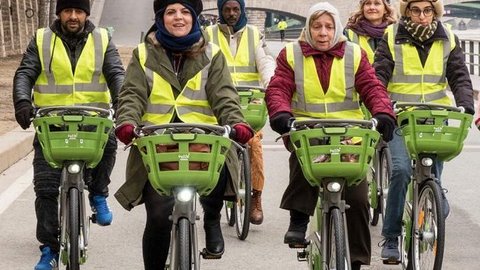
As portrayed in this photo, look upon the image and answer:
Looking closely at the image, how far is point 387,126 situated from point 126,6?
281 ft

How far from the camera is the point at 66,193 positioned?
7035mm

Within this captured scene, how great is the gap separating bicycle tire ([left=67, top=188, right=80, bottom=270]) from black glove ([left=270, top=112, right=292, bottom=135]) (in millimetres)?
1370

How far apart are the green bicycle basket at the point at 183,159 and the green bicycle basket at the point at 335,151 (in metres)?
0.44

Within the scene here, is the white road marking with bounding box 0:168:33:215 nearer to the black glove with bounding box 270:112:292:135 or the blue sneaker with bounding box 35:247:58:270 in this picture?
the blue sneaker with bounding box 35:247:58:270

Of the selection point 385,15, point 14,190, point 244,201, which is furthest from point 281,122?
point 14,190

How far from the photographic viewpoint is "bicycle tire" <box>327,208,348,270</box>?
5.71 metres

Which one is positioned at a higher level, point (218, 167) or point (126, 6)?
point (218, 167)

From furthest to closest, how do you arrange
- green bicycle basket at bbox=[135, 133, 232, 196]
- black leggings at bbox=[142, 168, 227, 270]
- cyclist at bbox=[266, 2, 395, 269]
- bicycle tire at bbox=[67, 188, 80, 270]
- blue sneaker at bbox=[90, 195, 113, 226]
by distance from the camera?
1. blue sneaker at bbox=[90, 195, 113, 226]
2. bicycle tire at bbox=[67, 188, 80, 270]
3. cyclist at bbox=[266, 2, 395, 269]
4. black leggings at bbox=[142, 168, 227, 270]
5. green bicycle basket at bbox=[135, 133, 232, 196]

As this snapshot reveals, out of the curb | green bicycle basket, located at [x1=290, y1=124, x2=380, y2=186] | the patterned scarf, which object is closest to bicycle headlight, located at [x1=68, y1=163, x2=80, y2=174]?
green bicycle basket, located at [x1=290, y1=124, x2=380, y2=186]

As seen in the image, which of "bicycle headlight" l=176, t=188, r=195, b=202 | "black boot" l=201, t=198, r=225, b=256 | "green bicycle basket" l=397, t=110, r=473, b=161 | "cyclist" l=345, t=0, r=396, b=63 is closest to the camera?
"bicycle headlight" l=176, t=188, r=195, b=202

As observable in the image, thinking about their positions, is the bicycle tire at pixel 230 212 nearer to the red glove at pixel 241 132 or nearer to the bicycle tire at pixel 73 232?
the bicycle tire at pixel 73 232

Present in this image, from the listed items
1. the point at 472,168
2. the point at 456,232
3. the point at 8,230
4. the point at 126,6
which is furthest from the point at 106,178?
the point at 126,6

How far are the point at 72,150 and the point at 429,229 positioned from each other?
1.98 meters

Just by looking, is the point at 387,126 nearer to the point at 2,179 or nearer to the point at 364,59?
the point at 364,59
